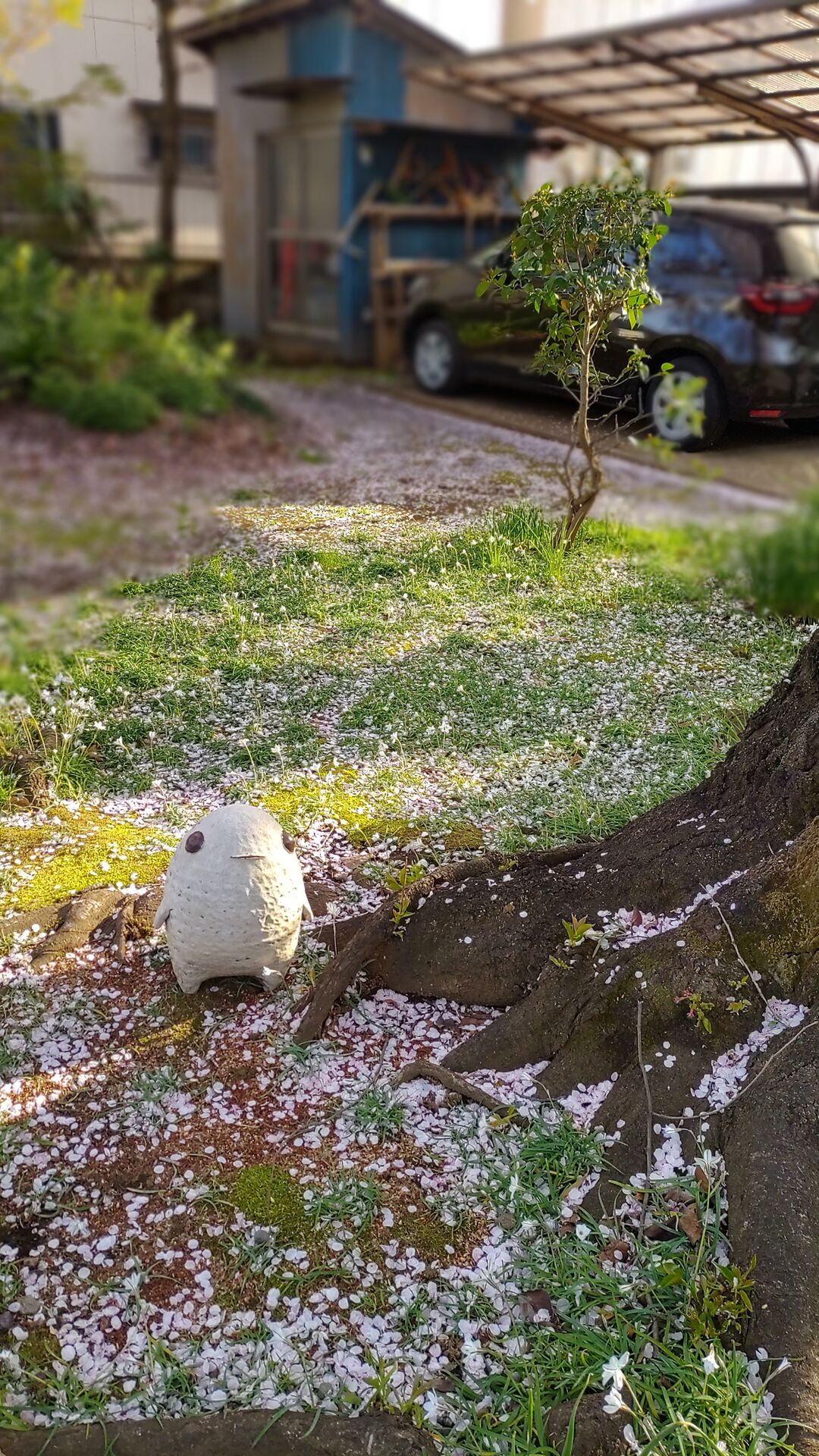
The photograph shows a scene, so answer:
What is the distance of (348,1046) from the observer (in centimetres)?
249

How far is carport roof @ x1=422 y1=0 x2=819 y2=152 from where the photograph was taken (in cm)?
174

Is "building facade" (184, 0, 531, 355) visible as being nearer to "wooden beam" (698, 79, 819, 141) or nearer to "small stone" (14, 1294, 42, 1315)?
"wooden beam" (698, 79, 819, 141)

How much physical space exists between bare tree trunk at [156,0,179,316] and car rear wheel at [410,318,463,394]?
1346mm

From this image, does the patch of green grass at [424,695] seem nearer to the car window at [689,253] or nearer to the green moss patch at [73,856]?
the green moss patch at [73,856]

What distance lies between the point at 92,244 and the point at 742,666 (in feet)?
7.05

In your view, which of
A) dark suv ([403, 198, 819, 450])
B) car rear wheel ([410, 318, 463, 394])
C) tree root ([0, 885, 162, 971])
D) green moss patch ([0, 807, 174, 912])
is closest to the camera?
dark suv ([403, 198, 819, 450])

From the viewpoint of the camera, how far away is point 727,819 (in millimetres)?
2371

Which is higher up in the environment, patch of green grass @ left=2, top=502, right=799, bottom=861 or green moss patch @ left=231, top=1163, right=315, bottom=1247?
patch of green grass @ left=2, top=502, right=799, bottom=861

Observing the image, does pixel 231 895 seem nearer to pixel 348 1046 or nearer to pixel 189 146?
pixel 348 1046

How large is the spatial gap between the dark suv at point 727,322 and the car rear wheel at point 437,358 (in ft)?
0.67

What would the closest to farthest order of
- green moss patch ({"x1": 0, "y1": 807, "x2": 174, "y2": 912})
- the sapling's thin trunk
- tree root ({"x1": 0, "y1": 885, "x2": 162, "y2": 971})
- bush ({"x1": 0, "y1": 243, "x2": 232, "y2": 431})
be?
bush ({"x1": 0, "y1": 243, "x2": 232, "y2": 431}) → the sapling's thin trunk → tree root ({"x1": 0, "y1": 885, "x2": 162, "y2": 971}) → green moss patch ({"x1": 0, "y1": 807, "x2": 174, "y2": 912})

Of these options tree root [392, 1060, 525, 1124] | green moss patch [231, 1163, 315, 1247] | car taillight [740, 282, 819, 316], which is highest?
car taillight [740, 282, 819, 316]

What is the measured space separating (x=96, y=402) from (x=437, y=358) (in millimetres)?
1564

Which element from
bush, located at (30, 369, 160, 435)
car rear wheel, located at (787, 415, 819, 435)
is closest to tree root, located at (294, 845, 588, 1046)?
car rear wheel, located at (787, 415, 819, 435)
